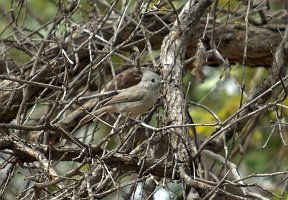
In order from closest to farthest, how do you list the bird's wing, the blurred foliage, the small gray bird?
the small gray bird → the bird's wing → the blurred foliage

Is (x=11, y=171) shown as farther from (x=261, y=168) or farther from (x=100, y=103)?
(x=261, y=168)

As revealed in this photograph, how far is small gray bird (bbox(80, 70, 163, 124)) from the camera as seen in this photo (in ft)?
20.1

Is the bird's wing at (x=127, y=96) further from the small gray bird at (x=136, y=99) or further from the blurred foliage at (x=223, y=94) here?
the blurred foliage at (x=223, y=94)

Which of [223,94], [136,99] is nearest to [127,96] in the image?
[136,99]

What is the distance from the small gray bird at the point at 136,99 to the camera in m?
6.12

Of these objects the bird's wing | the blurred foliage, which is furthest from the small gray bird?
the blurred foliage

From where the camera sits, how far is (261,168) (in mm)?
8000

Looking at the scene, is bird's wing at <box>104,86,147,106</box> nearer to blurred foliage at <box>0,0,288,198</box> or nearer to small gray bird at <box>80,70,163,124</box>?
small gray bird at <box>80,70,163,124</box>

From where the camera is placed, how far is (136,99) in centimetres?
646

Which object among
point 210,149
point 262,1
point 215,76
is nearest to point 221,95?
point 215,76

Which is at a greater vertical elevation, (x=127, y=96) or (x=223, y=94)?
(x=127, y=96)

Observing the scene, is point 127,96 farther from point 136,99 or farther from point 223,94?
point 223,94

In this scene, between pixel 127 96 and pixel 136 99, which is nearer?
pixel 136 99

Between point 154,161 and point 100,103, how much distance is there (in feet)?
4.77
